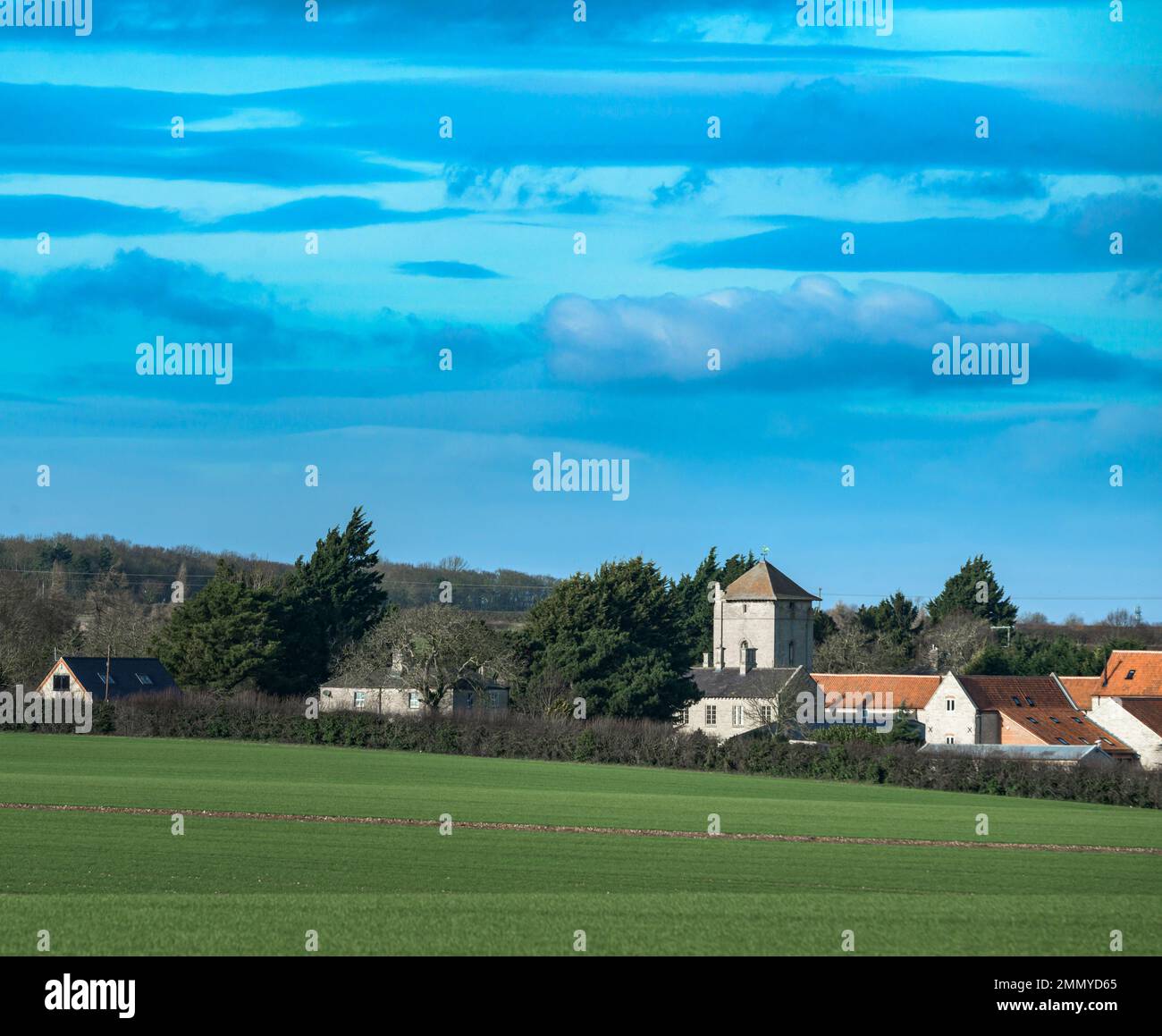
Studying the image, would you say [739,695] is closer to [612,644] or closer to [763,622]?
[763,622]

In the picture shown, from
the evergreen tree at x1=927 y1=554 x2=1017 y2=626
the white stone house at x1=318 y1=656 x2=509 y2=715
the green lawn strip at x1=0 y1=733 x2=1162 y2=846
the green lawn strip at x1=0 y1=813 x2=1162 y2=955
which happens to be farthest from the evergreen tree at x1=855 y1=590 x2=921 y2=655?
the green lawn strip at x1=0 y1=813 x2=1162 y2=955

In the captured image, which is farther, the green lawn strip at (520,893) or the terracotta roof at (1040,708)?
the terracotta roof at (1040,708)

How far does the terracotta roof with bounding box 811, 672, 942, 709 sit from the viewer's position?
3922 inches

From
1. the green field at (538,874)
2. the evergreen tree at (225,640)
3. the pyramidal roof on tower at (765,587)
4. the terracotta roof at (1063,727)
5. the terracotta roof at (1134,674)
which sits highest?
the pyramidal roof on tower at (765,587)

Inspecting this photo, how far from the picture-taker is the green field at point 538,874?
51.7 feet

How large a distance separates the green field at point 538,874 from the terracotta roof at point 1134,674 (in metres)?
47.7

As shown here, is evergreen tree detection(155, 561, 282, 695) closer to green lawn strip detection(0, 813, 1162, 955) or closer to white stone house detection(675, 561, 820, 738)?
white stone house detection(675, 561, 820, 738)

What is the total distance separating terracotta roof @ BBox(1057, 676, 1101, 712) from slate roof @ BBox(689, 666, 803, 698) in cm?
1786

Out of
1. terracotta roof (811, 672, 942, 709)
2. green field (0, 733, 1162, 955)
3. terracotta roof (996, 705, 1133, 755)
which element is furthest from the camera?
terracotta roof (811, 672, 942, 709)

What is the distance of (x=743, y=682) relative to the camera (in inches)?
3910

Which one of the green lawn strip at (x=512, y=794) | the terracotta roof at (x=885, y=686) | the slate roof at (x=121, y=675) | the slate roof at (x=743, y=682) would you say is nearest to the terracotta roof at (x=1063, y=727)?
the terracotta roof at (x=885, y=686)

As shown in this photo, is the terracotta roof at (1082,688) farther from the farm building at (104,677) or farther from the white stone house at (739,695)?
the farm building at (104,677)

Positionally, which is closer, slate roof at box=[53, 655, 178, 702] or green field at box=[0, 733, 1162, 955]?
green field at box=[0, 733, 1162, 955]
